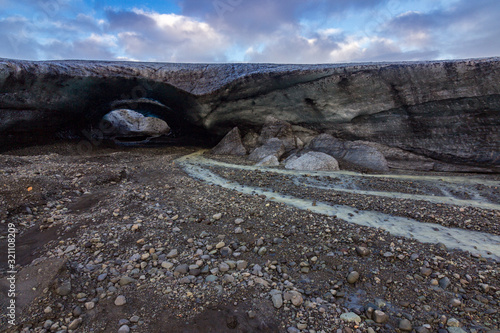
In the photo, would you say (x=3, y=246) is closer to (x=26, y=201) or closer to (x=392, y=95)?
(x=26, y=201)

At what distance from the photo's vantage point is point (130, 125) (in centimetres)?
1852

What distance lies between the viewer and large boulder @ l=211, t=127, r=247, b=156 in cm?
1221

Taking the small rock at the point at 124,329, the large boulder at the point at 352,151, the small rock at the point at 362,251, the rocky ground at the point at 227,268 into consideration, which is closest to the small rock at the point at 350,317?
the rocky ground at the point at 227,268

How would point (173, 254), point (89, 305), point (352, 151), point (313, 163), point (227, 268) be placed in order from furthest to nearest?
point (352, 151) → point (313, 163) → point (173, 254) → point (227, 268) → point (89, 305)

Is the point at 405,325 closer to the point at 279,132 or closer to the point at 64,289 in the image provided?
the point at 64,289

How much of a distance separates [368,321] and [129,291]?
225 centimetres

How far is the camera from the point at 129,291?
253cm

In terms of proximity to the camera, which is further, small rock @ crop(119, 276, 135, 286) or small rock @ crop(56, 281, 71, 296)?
small rock @ crop(119, 276, 135, 286)

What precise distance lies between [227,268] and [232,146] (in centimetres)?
976

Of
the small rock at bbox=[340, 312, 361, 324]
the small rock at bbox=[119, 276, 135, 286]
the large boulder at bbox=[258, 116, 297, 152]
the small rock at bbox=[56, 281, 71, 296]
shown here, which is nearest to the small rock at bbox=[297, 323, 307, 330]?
the small rock at bbox=[340, 312, 361, 324]

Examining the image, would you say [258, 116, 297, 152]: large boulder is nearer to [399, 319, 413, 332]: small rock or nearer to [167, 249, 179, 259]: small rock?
[167, 249, 179, 259]: small rock

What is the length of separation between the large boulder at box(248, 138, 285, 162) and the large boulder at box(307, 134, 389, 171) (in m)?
1.33

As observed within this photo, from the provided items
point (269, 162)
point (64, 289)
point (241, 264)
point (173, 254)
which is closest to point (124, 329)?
point (64, 289)

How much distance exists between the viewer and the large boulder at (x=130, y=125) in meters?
16.4
